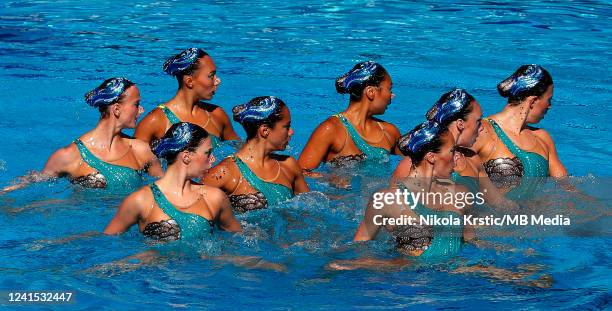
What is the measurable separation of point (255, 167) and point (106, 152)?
51.1 inches

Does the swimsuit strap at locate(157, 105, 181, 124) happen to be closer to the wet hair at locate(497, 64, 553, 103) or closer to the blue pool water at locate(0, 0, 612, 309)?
the blue pool water at locate(0, 0, 612, 309)

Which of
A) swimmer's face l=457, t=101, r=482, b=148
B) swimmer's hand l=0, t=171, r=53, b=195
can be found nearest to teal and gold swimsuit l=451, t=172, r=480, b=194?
swimmer's face l=457, t=101, r=482, b=148

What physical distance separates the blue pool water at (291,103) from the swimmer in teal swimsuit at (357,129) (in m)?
0.29

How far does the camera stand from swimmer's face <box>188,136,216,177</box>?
6.71 m

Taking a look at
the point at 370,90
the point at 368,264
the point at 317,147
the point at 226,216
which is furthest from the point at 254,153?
the point at 370,90

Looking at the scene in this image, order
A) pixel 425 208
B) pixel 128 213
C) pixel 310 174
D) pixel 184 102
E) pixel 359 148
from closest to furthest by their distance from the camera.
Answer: pixel 425 208, pixel 128 213, pixel 310 174, pixel 359 148, pixel 184 102

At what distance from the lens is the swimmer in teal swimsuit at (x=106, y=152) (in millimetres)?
8055

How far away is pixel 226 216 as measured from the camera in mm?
7000

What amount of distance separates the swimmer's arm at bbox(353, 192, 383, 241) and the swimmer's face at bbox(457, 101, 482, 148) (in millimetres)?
1386

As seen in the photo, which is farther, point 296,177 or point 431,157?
point 296,177

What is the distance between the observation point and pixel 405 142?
255 inches

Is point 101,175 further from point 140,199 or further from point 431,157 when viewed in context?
point 431,157

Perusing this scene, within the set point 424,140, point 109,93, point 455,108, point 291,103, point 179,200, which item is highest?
point 424,140

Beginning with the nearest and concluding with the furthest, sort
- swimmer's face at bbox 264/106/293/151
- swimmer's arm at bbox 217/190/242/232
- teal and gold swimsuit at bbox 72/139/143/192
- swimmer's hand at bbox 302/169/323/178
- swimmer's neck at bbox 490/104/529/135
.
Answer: swimmer's arm at bbox 217/190/242/232, swimmer's face at bbox 264/106/293/151, teal and gold swimsuit at bbox 72/139/143/192, swimmer's neck at bbox 490/104/529/135, swimmer's hand at bbox 302/169/323/178
